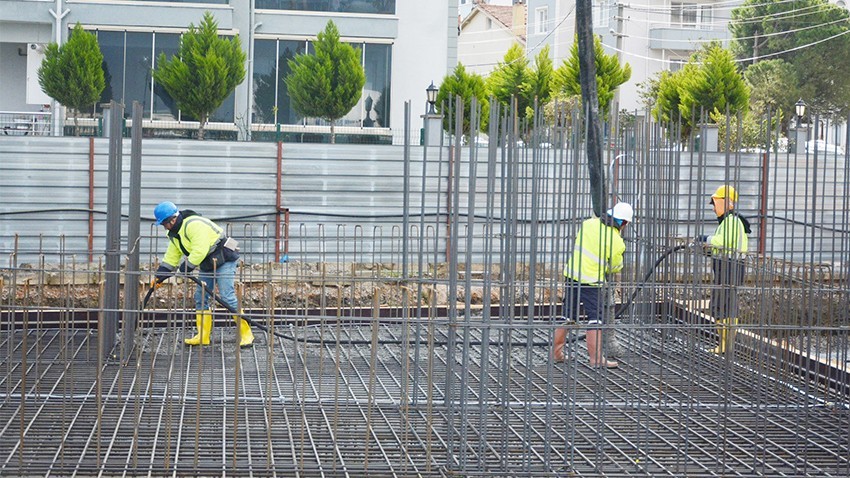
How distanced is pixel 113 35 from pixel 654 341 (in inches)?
673

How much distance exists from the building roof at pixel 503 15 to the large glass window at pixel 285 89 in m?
27.5

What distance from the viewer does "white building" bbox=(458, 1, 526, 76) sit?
54969 mm

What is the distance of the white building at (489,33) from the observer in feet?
180

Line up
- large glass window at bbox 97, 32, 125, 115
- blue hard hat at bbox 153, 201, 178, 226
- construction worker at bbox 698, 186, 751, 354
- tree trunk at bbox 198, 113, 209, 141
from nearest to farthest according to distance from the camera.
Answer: construction worker at bbox 698, 186, 751, 354, blue hard hat at bbox 153, 201, 178, 226, tree trunk at bbox 198, 113, 209, 141, large glass window at bbox 97, 32, 125, 115

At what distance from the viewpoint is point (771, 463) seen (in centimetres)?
735

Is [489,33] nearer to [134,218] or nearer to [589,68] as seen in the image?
[589,68]

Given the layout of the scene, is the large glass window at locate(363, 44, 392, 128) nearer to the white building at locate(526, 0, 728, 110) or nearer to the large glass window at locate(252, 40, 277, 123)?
the large glass window at locate(252, 40, 277, 123)

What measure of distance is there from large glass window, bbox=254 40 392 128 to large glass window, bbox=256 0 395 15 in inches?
30.0

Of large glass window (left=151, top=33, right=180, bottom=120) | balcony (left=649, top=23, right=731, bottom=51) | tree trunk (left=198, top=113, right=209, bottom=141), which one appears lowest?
tree trunk (left=198, top=113, right=209, bottom=141)

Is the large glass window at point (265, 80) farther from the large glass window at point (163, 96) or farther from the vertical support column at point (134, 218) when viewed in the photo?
the vertical support column at point (134, 218)

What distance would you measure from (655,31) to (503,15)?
568 inches

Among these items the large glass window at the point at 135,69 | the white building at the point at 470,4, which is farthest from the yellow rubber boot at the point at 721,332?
the white building at the point at 470,4

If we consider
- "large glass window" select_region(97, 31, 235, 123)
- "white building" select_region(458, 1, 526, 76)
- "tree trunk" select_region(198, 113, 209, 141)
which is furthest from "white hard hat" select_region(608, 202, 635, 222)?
"white building" select_region(458, 1, 526, 76)

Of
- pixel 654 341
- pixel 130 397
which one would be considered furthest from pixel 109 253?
pixel 654 341
